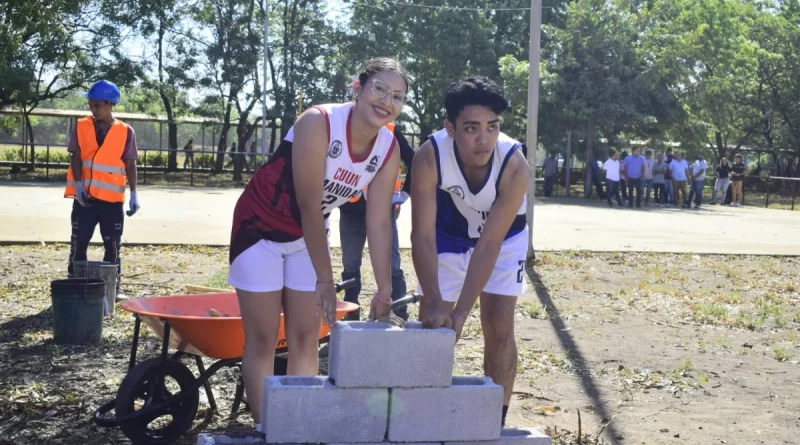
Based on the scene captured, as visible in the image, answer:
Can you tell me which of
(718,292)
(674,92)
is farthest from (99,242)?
(674,92)

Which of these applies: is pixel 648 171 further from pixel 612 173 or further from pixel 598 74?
pixel 598 74

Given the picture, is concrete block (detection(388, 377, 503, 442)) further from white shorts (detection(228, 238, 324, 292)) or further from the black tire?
the black tire

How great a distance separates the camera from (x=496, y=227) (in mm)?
4219

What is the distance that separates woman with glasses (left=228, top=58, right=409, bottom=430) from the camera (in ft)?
12.6

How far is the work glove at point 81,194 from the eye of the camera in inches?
301

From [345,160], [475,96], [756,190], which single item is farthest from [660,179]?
[345,160]

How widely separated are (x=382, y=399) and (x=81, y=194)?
193 inches

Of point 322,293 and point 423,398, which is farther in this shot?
point 322,293

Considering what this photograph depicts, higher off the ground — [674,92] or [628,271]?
[674,92]

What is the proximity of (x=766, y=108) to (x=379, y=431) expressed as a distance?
44941mm

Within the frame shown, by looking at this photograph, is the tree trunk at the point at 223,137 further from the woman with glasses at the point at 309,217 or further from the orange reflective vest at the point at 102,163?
the woman with glasses at the point at 309,217

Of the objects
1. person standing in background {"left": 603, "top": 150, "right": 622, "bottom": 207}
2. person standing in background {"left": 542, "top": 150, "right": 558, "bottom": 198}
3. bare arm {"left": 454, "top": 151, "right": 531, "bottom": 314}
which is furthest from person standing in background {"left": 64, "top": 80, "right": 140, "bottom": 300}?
person standing in background {"left": 542, "top": 150, "right": 558, "bottom": 198}

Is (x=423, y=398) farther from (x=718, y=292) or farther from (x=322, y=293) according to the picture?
(x=718, y=292)

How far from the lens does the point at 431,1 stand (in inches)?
1474
